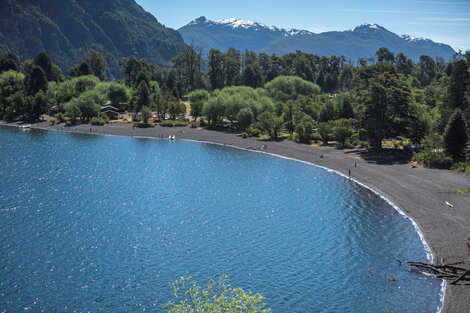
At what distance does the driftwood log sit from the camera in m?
33.2

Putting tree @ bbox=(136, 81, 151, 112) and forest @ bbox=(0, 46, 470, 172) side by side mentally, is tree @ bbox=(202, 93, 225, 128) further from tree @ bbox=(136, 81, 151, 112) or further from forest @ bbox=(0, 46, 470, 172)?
tree @ bbox=(136, 81, 151, 112)

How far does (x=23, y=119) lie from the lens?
124 m

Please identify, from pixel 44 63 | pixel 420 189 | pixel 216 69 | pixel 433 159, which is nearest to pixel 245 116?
pixel 433 159

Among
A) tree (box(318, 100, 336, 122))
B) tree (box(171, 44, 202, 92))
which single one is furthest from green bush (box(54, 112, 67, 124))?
tree (box(318, 100, 336, 122))

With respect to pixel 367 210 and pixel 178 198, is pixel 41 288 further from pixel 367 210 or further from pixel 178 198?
pixel 367 210

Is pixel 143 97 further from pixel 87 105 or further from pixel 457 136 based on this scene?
pixel 457 136

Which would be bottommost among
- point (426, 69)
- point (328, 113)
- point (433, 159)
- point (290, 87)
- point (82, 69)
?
point (433, 159)

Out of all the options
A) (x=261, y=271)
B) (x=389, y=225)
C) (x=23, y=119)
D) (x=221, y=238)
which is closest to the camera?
(x=261, y=271)

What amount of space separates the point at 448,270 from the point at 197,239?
24.1 metres

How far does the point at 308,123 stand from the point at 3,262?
226ft

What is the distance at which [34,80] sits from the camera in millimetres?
132625

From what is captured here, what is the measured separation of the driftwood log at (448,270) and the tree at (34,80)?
130381mm

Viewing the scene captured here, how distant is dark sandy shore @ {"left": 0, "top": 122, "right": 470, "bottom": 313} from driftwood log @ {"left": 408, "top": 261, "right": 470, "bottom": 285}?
660mm

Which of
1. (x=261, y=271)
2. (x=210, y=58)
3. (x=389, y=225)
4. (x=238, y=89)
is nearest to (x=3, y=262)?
(x=261, y=271)
